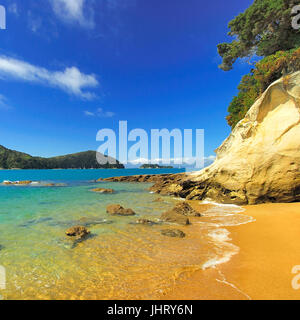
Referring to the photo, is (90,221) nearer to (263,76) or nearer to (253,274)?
(253,274)

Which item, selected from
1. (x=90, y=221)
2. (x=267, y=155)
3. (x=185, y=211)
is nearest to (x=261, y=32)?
(x=267, y=155)

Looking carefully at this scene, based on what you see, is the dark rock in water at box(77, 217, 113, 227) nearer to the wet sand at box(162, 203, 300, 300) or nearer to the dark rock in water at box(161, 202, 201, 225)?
the dark rock in water at box(161, 202, 201, 225)

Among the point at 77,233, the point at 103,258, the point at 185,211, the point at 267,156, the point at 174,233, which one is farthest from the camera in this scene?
the point at 267,156

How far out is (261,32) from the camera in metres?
20.0

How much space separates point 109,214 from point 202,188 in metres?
9.56

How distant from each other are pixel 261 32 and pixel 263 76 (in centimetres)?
888

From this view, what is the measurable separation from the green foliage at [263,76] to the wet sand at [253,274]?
1378 cm

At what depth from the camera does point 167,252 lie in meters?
5.43

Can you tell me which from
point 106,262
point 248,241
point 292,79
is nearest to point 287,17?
point 292,79

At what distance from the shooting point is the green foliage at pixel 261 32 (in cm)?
1702

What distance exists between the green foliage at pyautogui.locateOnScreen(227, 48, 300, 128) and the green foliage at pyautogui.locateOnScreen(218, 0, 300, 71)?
2.96 meters

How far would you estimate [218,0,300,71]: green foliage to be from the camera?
55.8 ft

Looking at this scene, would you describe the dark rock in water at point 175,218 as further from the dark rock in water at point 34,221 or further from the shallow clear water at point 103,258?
the dark rock in water at point 34,221

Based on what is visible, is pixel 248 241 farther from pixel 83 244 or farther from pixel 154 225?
pixel 83 244
